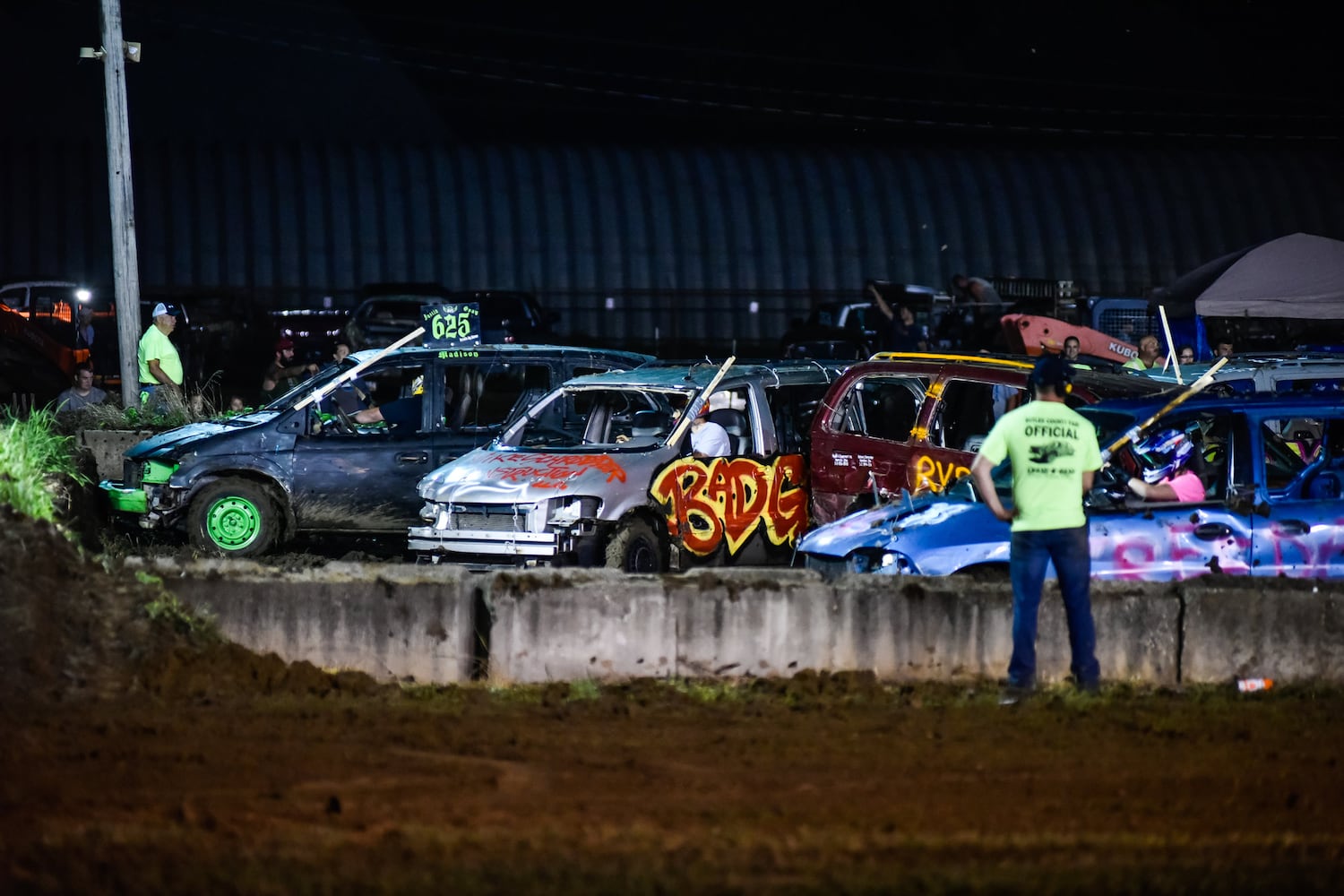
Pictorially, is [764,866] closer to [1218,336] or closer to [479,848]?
[479,848]

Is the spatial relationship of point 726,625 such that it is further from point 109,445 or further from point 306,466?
point 109,445

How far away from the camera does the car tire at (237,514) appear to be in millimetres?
13742

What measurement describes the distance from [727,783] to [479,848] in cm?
125

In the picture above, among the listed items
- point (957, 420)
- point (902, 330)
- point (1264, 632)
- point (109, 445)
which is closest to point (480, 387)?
point (957, 420)

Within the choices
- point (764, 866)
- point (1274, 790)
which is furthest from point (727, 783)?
point (1274, 790)

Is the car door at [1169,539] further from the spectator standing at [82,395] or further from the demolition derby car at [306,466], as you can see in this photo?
the spectator standing at [82,395]

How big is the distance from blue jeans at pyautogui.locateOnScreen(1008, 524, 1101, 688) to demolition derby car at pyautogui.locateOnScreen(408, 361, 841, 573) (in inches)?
146

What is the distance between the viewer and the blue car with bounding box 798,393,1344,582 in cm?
961

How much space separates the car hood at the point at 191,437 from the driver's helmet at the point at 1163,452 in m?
6.95

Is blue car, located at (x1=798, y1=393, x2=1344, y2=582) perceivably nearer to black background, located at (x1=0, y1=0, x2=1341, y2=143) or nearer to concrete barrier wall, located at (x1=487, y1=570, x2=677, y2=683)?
concrete barrier wall, located at (x1=487, y1=570, x2=677, y2=683)

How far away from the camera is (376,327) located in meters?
28.3

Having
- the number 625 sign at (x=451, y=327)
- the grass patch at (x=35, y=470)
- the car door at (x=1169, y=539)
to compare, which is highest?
the number 625 sign at (x=451, y=327)

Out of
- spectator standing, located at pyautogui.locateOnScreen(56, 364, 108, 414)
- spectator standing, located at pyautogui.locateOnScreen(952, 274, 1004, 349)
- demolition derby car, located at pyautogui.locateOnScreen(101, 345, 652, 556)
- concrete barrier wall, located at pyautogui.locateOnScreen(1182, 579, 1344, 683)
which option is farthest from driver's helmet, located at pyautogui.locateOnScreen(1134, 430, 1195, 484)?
spectator standing, located at pyautogui.locateOnScreen(952, 274, 1004, 349)

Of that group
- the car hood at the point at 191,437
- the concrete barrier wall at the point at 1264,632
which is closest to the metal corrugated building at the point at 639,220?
the car hood at the point at 191,437
